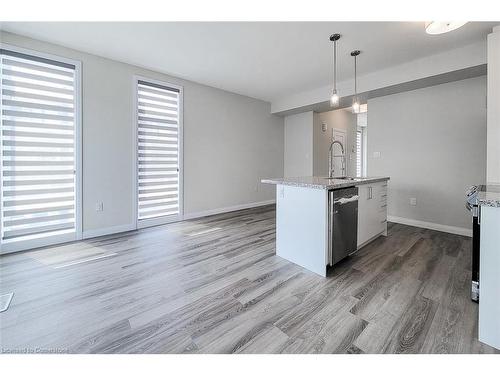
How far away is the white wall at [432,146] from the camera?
131 inches

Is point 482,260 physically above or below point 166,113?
below

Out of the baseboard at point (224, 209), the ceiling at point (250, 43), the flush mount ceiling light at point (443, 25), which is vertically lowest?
the baseboard at point (224, 209)

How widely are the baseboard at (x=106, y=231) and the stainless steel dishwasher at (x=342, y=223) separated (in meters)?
3.14

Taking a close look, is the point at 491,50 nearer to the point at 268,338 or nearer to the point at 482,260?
the point at 482,260

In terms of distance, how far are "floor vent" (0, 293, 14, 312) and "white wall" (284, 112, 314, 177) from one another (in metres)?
5.37

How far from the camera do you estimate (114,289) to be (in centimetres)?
193

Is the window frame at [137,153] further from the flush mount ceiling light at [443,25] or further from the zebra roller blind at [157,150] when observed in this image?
the flush mount ceiling light at [443,25]

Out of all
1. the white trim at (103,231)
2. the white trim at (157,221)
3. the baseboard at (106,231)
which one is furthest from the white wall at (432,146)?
the baseboard at (106,231)

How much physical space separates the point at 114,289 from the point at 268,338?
1.40 meters

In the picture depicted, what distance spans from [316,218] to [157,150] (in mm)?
3049

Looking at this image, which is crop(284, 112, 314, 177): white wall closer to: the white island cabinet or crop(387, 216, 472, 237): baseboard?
crop(387, 216, 472, 237): baseboard
